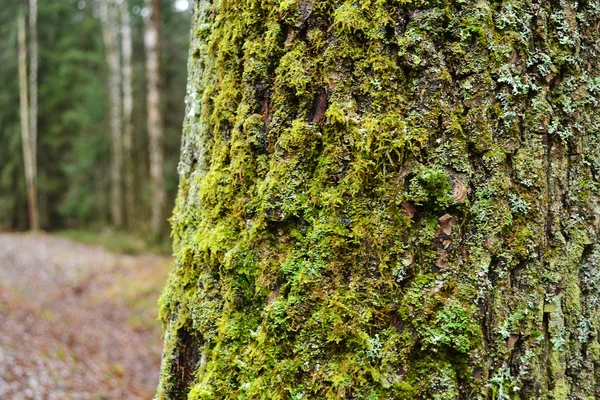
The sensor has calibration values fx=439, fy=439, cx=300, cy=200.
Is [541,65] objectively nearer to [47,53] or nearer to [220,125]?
[220,125]

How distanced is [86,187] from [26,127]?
174 inches

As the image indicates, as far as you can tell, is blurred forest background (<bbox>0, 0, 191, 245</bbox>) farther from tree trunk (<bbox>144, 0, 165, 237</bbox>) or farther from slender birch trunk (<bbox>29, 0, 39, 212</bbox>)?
tree trunk (<bbox>144, 0, 165, 237</bbox>)

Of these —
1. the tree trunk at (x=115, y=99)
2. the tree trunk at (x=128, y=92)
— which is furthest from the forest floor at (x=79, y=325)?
the tree trunk at (x=115, y=99)

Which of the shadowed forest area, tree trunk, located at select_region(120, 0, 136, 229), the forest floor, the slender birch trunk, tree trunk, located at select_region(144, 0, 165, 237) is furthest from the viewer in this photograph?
the slender birch trunk

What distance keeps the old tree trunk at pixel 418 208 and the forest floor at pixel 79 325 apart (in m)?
5.90

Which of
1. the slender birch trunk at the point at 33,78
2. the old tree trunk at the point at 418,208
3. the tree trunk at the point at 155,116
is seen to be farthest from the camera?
the slender birch trunk at the point at 33,78

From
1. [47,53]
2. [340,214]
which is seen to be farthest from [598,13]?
[47,53]

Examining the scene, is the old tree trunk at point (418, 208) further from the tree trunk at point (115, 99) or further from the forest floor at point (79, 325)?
the tree trunk at point (115, 99)

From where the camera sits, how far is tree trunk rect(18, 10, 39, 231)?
2138 cm

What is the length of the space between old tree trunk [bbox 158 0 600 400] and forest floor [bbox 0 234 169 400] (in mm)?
5901

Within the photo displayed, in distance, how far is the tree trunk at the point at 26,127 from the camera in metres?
21.4

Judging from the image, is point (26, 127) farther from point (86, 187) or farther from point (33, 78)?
point (86, 187)

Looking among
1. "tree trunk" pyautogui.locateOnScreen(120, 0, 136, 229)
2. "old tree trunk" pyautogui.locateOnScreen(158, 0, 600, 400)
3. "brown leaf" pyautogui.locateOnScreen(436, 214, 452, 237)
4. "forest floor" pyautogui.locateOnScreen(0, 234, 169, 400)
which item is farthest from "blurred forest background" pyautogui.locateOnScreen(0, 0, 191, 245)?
"brown leaf" pyautogui.locateOnScreen(436, 214, 452, 237)

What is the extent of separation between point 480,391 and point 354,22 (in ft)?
3.18
